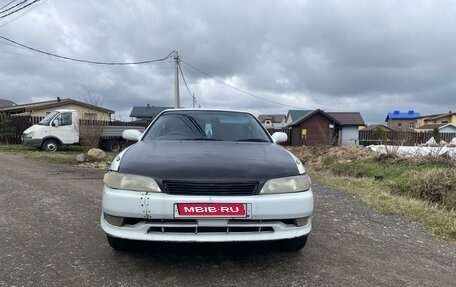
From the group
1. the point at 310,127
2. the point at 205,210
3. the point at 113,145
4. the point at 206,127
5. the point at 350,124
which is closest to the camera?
the point at 205,210

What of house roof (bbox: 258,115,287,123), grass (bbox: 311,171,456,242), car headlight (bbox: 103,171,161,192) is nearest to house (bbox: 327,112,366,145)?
grass (bbox: 311,171,456,242)

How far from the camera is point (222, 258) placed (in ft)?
11.4

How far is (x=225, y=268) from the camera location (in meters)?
3.28

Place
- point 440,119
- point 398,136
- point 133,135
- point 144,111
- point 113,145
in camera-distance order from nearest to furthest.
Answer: point 133,135 → point 113,145 → point 398,136 → point 144,111 → point 440,119

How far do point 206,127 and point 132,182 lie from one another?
1.60 metres

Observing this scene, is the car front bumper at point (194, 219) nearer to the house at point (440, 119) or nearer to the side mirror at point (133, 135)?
the side mirror at point (133, 135)

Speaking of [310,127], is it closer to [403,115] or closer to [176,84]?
[176,84]

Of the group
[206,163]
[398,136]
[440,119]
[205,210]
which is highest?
[440,119]

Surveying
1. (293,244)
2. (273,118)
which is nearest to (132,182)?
(293,244)

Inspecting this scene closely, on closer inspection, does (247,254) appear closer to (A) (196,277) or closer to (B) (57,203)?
(A) (196,277)

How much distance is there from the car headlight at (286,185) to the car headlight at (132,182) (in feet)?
2.85

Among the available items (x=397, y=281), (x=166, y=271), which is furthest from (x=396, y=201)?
(x=166, y=271)

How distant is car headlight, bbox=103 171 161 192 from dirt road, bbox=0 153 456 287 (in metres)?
0.73

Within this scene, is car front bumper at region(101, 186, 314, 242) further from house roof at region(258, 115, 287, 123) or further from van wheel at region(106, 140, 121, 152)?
house roof at region(258, 115, 287, 123)
